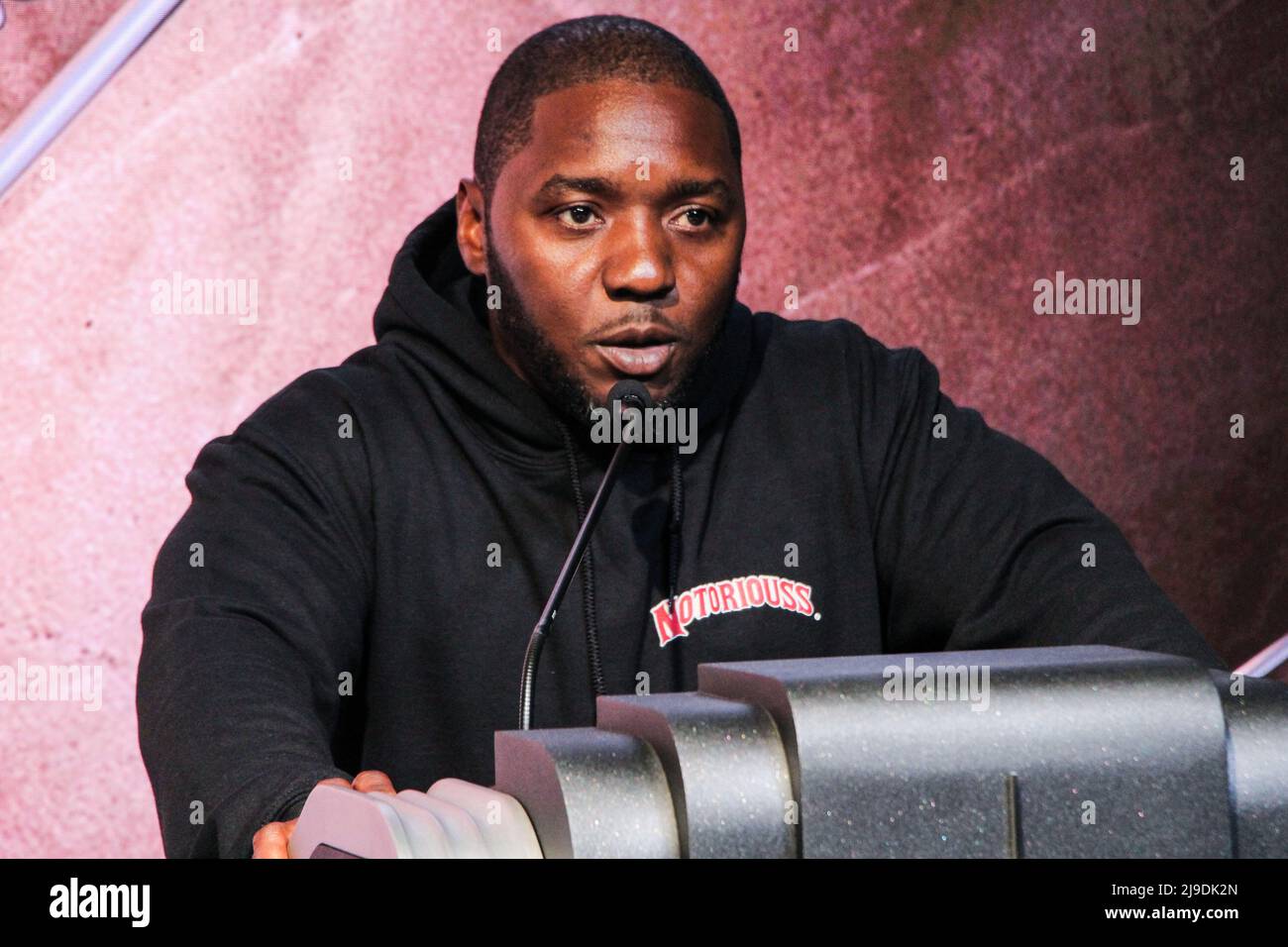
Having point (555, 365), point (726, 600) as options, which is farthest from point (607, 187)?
point (726, 600)

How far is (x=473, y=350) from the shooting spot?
53.7 inches

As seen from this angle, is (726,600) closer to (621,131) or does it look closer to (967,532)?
(967,532)

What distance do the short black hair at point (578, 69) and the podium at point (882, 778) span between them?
771 mm

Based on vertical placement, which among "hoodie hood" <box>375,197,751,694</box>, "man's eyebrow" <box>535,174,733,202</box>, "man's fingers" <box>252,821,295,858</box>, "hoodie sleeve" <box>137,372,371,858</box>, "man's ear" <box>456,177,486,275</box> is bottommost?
"man's fingers" <box>252,821,295,858</box>


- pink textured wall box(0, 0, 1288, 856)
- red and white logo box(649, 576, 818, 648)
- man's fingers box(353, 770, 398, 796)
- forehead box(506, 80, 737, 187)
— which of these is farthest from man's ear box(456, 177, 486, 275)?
man's fingers box(353, 770, 398, 796)

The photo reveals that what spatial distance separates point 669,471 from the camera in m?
1.40

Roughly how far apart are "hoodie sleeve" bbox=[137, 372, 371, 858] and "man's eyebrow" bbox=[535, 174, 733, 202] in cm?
28

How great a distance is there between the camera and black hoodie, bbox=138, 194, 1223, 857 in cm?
122

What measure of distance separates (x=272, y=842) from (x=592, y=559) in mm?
645

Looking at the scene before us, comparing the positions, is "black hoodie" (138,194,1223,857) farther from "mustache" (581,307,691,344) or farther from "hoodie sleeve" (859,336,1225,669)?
"mustache" (581,307,691,344)
